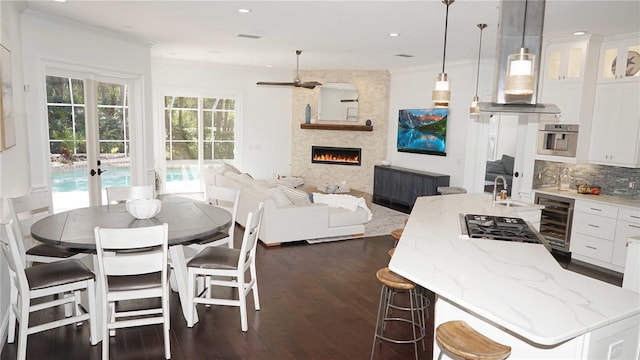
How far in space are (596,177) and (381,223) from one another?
333cm

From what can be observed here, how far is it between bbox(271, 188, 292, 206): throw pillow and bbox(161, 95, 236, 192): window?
4.56m

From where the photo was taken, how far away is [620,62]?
5.44m

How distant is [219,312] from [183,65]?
7130 millimetres

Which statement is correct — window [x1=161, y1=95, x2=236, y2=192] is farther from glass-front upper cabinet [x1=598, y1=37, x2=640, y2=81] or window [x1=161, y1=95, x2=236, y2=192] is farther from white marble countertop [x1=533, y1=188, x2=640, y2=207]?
glass-front upper cabinet [x1=598, y1=37, x2=640, y2=81]

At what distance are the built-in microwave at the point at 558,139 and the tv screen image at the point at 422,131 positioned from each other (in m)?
2.48

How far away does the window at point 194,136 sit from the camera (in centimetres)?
965

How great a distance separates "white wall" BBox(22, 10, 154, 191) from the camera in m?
5.04

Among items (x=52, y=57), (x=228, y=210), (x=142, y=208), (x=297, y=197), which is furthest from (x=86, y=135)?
(x=297, y=197)

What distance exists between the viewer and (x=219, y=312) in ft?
12.8

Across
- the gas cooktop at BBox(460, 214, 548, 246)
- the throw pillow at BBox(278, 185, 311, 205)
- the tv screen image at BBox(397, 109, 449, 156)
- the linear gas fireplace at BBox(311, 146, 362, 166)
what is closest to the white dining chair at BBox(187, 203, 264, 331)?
the gas cooktop at BBox(460, 214, 548, 246)

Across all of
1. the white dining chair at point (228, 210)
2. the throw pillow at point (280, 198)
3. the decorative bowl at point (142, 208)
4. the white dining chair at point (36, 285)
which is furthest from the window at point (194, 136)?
the white dining chair at point (36, 285)

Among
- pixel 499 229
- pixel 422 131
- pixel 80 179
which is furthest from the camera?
pixel 422 131

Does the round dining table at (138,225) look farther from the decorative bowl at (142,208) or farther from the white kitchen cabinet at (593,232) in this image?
the white kitchen cabinet at (593,232)

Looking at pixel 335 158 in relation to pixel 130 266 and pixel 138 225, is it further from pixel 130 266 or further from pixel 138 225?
pixel 130 266
